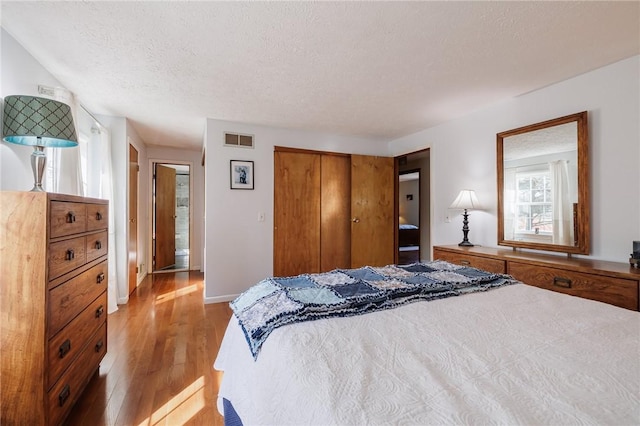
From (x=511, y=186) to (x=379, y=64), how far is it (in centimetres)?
185

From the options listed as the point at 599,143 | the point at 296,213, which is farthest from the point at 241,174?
the point at 599,143

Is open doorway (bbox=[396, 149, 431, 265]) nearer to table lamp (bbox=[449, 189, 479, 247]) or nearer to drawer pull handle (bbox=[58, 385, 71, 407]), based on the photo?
table lamp (bbox=[449, 189, 479, 247])

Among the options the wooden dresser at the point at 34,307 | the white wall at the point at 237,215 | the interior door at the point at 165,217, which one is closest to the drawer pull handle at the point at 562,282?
the white wall at the point at 237,215

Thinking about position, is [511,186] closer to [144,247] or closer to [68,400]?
[68,400]

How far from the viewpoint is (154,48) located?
197 centimetres

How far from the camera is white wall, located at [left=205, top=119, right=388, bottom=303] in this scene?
3.54m

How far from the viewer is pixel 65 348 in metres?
1.46

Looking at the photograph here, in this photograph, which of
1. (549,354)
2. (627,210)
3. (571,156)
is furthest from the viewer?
(571,156)

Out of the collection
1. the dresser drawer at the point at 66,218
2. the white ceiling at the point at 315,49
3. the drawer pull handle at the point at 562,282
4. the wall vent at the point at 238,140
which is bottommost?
the drawer pull handle at the point at 562,282

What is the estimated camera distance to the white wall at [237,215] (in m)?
3.54

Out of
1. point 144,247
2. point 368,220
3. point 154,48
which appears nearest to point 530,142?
point 368,220

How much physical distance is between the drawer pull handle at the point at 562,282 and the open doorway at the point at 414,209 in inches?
92.7

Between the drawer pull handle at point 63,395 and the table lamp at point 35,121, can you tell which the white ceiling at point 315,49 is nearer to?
the table lamp at point 35,121

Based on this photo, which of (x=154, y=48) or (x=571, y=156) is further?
(x=571, y=156)
